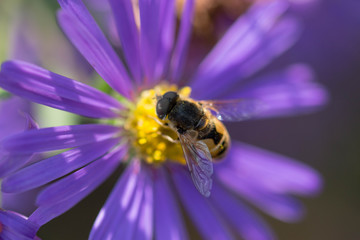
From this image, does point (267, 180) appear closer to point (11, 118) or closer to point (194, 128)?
point (194, 128)

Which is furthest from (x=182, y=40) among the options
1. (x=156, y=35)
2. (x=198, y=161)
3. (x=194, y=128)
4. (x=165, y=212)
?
(x=165, y=212)

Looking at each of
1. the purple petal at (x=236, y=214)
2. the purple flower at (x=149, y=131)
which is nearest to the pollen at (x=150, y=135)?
the purple flower at (x=149, y=131)

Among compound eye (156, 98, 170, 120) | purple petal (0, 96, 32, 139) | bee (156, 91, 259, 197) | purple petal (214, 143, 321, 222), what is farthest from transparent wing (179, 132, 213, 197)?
purple petal (0, 96, 32, 139)

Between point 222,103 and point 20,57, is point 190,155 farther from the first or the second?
point 20,57

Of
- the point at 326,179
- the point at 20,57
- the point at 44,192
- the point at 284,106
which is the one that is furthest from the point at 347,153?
the point at 44,192

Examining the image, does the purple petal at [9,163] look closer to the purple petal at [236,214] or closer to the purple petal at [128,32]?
the purple petal at [128,32]

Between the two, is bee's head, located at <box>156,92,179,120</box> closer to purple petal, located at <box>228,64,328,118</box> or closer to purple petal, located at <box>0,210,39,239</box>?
purple petal, located at <box>228,64,328,118</box>

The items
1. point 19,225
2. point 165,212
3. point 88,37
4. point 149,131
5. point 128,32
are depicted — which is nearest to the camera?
point 19,225
